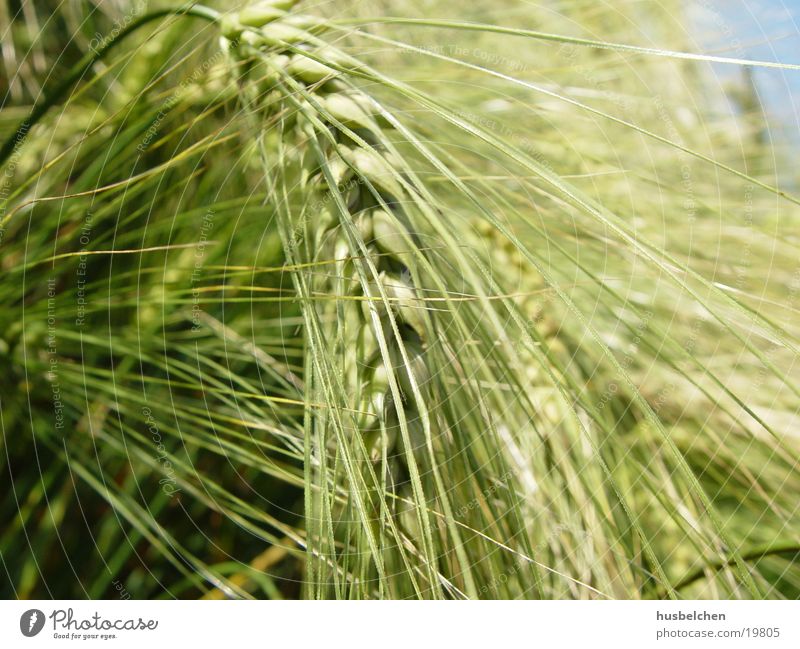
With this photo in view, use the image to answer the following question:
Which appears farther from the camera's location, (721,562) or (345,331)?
(721,562)

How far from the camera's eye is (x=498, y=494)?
1.16ft

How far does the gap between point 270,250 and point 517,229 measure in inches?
6.8

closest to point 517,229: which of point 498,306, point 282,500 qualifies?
point 498,306

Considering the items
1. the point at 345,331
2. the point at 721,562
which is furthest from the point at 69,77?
the point at 721,562
